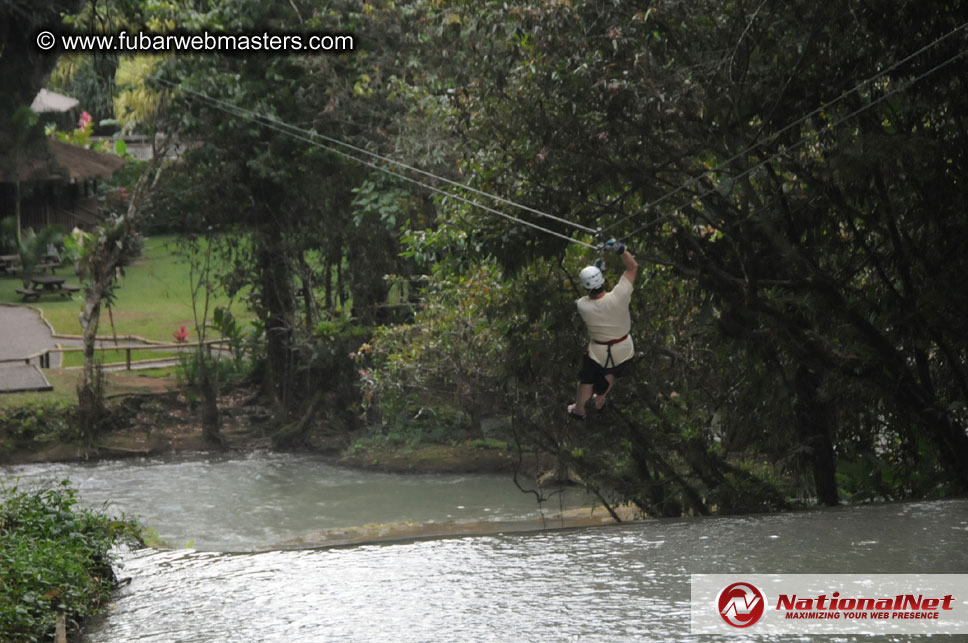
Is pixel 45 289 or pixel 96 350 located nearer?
pixel 96 350

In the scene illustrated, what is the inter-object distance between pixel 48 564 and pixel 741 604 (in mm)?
3283

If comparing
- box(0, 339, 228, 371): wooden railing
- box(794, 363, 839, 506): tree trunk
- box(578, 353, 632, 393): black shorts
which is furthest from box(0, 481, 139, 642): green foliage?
box(0, 339, 228, 371): wooden railing

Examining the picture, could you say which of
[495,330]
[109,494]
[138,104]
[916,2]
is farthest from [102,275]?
[916,2]

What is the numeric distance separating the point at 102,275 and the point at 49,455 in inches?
119

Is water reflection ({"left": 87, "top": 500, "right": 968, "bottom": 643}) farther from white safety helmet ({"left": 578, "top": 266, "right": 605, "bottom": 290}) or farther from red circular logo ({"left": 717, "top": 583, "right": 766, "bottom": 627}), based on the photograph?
white safety helmet ({"left": 578, "top": 266, "right": 605, "bottom": 290})

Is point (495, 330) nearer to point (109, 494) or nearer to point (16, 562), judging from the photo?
point (16, 562)

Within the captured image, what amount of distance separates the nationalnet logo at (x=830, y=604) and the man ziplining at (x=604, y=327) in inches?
100

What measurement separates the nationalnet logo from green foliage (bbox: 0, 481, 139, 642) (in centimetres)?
284

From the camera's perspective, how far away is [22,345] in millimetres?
21141

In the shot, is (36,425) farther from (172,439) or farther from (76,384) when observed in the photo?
(172,439)

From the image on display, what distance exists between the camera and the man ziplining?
7.20 m

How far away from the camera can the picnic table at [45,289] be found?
82.0 ft

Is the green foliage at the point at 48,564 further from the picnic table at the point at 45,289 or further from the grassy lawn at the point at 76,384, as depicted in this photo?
the picnic table at the point at 45,289

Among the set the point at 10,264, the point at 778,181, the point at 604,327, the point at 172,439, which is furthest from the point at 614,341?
the point at 10,264
